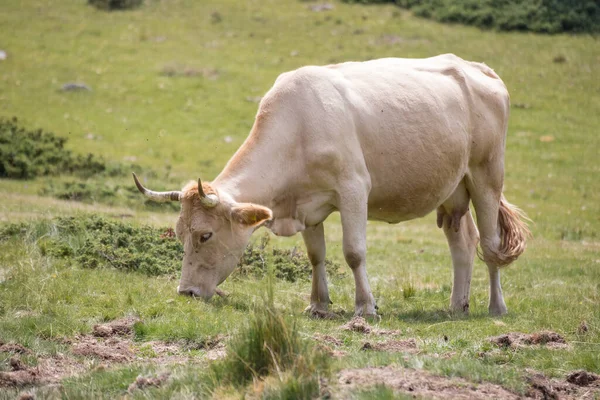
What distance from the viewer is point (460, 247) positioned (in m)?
12.3

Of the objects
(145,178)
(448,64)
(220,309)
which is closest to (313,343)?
(220,309)

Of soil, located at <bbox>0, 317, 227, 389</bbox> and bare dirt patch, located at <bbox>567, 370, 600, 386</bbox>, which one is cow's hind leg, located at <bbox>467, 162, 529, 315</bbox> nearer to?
bare dirt patch, located at <bbox>567, 370, 600, 386</bbox>

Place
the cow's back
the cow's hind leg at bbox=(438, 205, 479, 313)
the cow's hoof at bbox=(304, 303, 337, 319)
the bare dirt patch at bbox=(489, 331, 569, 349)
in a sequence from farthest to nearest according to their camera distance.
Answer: the cow's hind leg at bbox=(438, 205, 479, 313) < the cow's hoof at bbox=(304, 303, 337, 319) < the cow's back < the bare dirt patch at bbox=(489, 331, 569, 349)

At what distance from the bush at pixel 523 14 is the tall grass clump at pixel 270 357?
34686 mm

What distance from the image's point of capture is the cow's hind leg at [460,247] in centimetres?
1190

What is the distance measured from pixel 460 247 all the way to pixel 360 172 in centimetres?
253

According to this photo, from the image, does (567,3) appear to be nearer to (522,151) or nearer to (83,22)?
(522,151)

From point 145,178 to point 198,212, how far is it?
13416mm

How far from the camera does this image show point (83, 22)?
128 feet

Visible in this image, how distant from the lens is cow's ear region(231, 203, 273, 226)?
31.9ft

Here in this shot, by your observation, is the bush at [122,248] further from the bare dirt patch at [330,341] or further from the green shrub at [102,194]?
the green shrub at [102,194]

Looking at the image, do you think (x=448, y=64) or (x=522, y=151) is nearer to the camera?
(x=448, y=64)

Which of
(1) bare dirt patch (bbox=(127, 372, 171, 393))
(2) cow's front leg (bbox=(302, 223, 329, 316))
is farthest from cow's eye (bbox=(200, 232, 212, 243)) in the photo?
(1) bare dirt patch (bbox=(127, 372, 171, 393))

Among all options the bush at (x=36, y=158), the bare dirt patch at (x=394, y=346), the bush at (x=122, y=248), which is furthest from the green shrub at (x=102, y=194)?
the bare dirt patch at (x=394, y=346)
